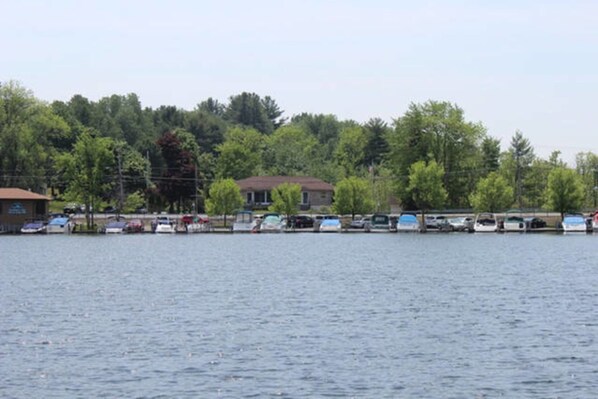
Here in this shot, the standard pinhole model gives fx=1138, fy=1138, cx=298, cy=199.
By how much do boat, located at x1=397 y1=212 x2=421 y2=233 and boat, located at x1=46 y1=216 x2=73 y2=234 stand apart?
3731 cm

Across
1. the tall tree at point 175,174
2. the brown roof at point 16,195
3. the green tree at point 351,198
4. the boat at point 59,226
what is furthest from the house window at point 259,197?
Result: the brown roof at point 16,195

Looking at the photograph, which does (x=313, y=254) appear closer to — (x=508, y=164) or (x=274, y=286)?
(x=274, y=286)

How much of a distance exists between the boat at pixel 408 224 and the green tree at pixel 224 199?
74.2ft

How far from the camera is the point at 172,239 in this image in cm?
11812

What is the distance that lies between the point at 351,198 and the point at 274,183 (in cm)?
3496

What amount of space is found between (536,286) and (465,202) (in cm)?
10135

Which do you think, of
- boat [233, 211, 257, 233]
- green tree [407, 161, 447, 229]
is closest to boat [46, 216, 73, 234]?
boat [233, 211, 257, 233]

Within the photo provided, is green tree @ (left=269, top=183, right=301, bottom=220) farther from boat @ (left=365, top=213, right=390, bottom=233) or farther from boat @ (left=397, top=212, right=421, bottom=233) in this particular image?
boat @ (left=397, top=212, right=421, bottom=233)

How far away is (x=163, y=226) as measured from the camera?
130 m

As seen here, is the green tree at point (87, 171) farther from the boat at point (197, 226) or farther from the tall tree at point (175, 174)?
the tall tree at point (175, 174)

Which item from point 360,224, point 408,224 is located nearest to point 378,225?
point 360,224

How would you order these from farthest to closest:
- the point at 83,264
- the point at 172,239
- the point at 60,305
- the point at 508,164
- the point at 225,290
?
the point at 508,164 < the point at 172,239 < the point at 83,264 < the point at 225,290 < the point at 60,305

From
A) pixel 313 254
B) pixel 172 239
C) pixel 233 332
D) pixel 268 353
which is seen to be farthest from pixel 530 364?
pixel 172 239

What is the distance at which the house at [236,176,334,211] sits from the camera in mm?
172375
